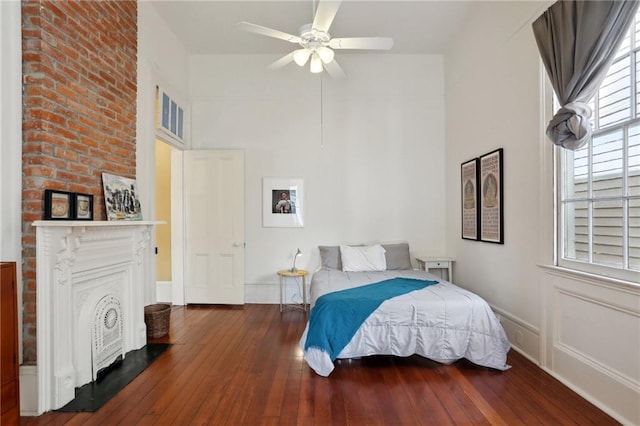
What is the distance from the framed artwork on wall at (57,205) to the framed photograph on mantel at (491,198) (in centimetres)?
394

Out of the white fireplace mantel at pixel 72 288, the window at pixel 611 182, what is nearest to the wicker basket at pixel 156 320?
the white fireplace mantel at pixel 72 288

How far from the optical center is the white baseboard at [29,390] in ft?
7.09

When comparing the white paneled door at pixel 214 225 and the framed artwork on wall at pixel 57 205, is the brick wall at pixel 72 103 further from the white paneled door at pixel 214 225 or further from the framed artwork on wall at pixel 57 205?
the white paneled door at pixel 214 225

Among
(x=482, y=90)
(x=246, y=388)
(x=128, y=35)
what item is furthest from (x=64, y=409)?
(x=482, y=90)

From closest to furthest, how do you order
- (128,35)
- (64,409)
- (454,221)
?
1. (64,409)
2. (128,35)
3. (454,221)

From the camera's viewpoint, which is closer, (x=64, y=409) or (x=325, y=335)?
(x=64, y=409)

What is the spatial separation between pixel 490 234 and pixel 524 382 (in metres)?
1.57

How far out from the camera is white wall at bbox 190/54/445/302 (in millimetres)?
4914

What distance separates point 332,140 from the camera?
493 centimetres

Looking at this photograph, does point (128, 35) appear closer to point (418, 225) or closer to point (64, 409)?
point (64, 409)

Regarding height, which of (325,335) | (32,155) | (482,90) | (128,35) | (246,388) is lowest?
(246,388)

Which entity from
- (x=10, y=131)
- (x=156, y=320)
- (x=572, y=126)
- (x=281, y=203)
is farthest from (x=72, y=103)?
(x=572, y=126)

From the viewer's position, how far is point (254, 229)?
492cm

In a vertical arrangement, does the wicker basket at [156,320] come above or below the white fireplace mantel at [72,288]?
below
